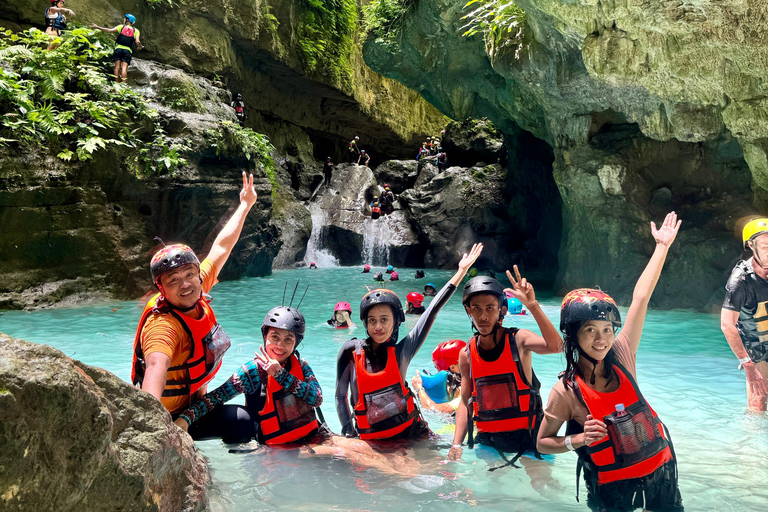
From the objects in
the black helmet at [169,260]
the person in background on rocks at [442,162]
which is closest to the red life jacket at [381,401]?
the black helmet at [169,260]

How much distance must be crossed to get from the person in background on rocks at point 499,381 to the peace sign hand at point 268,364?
125cm

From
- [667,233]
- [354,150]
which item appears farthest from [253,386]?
[354,150]

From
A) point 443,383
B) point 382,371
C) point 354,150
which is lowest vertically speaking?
point 443,383

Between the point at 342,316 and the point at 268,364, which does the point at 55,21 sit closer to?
the point at 342,316

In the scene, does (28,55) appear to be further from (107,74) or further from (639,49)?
(639,49)

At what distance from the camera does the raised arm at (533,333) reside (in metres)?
2.91

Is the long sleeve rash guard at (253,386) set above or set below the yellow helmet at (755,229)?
below

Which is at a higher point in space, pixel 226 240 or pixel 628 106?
pixel 628 106

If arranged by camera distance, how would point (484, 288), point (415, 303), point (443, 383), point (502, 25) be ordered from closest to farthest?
point (484, 288) → point (443, 383) → point (415, 303) → point (502, 25)

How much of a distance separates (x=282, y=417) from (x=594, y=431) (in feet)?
6.57

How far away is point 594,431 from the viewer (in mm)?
2252

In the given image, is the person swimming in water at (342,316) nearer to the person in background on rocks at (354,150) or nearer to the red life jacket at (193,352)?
the red life jacket at (193,352)

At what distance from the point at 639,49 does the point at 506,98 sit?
267 inches

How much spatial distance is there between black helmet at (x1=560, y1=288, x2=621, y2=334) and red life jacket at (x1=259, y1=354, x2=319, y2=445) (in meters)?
1.84
